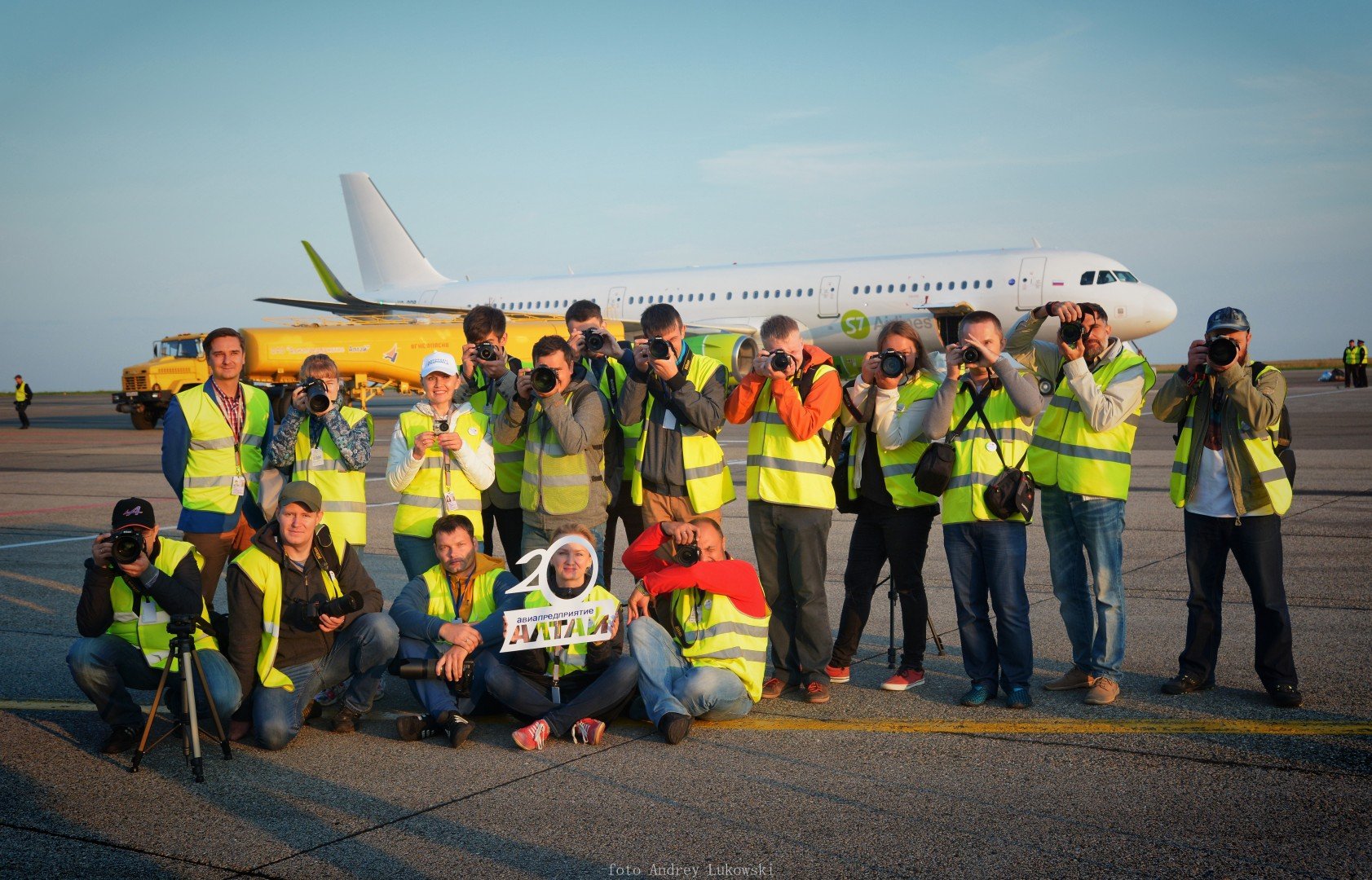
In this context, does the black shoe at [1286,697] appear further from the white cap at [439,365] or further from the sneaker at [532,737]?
the white cap at [439,365]

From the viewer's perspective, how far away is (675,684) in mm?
5504

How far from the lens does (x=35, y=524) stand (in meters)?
13.2

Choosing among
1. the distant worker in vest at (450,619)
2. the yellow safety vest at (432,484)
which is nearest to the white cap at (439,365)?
the yellow safety vest at (432,484)

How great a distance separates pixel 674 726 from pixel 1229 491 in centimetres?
303

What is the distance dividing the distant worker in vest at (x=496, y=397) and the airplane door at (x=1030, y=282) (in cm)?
2274

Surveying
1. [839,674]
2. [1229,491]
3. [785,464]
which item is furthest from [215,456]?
[1229,491]

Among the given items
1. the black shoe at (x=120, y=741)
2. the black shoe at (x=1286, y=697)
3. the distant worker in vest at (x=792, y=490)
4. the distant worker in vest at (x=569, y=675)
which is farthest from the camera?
the distant worker in vest at (x=792, y=490)

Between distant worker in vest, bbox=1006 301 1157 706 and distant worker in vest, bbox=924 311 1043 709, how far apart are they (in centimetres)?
25

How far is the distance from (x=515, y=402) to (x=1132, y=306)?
78.0 feet

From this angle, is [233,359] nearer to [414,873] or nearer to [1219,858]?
[414,873]

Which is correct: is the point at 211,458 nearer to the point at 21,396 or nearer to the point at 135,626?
the point at 135,626

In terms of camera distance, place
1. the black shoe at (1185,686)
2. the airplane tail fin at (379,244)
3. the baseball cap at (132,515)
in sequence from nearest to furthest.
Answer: the baseball cap at (132,515) < the black shoe at (1185,686) < the airplane tail fin at (379,244)

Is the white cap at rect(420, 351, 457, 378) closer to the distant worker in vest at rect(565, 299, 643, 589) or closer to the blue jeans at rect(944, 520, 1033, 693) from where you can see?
the distant worker in vest at rect(565, 299, 643, 589)

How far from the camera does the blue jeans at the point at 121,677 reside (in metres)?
5.30
